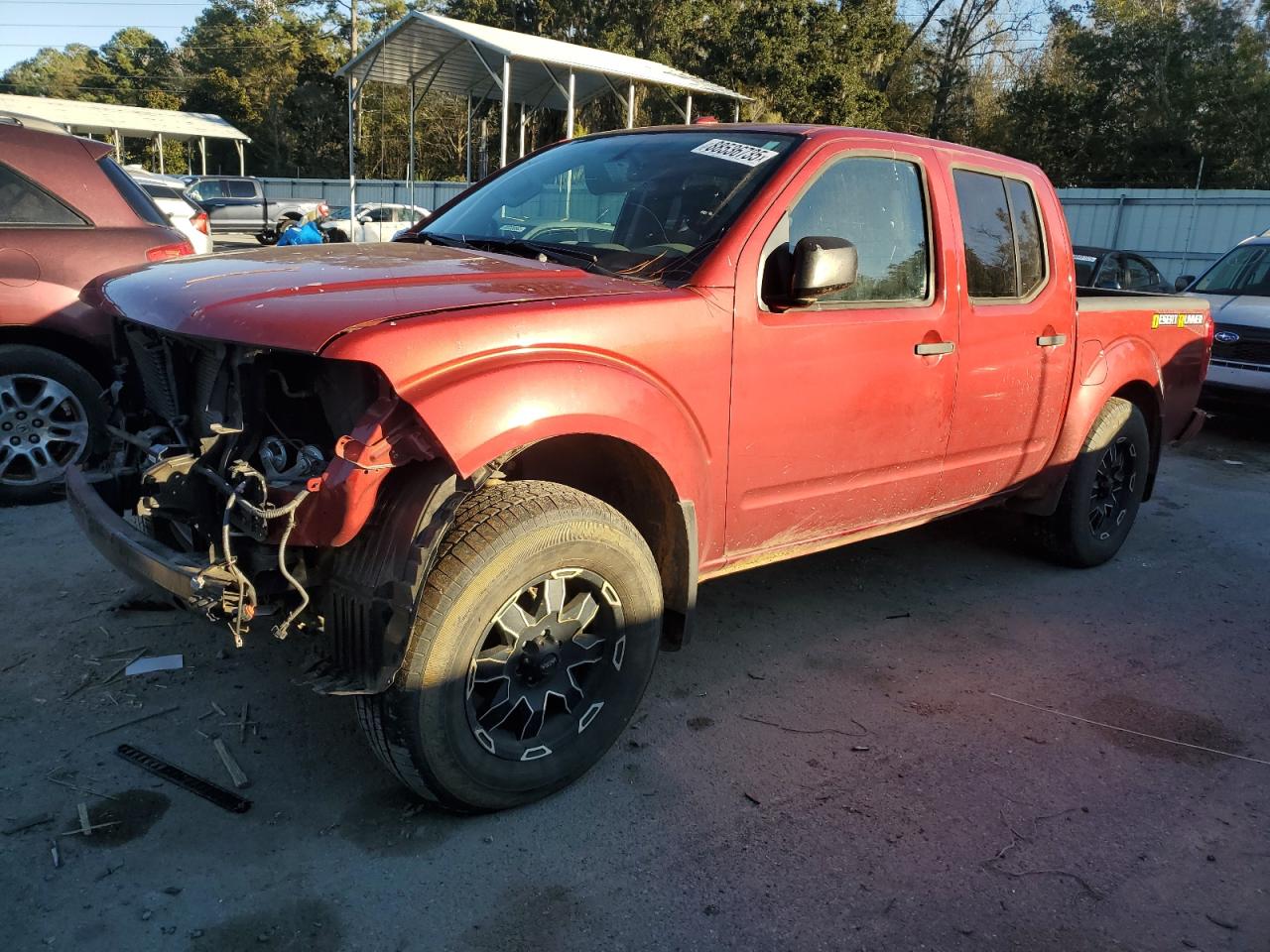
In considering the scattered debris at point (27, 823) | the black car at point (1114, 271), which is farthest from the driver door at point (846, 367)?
the black car at point (1114, 271)

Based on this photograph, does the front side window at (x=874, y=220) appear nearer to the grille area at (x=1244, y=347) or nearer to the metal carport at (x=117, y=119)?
the grille area at (x=1244, y=347)

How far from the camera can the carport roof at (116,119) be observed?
32.7 metres

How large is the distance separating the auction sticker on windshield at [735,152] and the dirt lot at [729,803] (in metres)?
1.94

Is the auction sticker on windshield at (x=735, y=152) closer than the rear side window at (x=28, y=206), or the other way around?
the auction sticker on windshield at (x=735, y=152)

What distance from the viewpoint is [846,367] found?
3451 mm

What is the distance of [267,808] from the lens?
2840 millimetres

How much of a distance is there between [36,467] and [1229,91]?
33.2 m

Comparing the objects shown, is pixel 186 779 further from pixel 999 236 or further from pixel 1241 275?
pixel 1241 275

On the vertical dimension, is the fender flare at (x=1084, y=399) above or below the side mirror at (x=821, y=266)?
below

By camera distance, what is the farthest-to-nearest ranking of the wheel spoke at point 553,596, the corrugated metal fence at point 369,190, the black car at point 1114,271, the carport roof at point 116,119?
the carport roof at point 116,119 → the corrugated metal fence at point 369,190 → the black car at point 1114,271 → the wheel spoke at point 553,596

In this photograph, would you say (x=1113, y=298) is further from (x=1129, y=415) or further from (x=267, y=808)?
(x=267, y=808)

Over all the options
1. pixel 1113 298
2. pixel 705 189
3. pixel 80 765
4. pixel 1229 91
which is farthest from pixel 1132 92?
pixel 80 765

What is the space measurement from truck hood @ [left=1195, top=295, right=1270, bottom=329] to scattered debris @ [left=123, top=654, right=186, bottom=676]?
919cm

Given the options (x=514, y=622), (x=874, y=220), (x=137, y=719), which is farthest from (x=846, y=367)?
(x=137, y=719)
